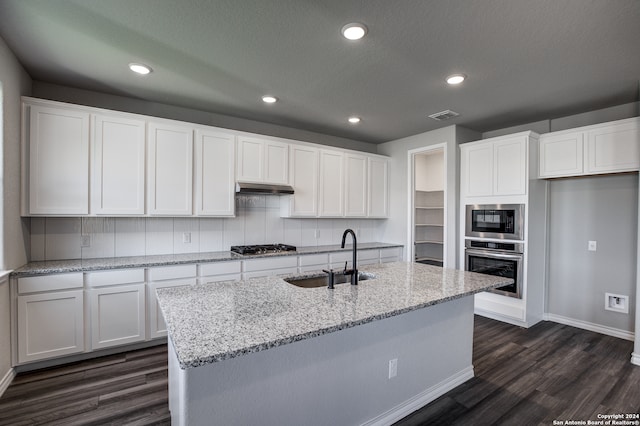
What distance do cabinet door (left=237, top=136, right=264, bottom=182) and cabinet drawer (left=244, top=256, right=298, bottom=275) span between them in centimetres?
104

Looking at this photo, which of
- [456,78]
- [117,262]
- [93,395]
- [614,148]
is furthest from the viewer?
[614,148]

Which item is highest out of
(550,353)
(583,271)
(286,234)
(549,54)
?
(549,54)

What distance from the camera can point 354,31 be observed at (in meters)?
2.09

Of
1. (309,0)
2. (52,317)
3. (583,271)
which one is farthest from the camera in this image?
(583,271)

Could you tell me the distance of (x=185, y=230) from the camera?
3.67 meters

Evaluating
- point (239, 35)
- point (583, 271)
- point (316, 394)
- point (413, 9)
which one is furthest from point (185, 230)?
point (583, 271)

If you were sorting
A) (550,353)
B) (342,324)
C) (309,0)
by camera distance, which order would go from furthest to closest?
(550,353)
(309,0)
(342,324)

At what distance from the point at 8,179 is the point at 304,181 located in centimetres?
298

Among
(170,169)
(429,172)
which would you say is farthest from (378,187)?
(170,169)

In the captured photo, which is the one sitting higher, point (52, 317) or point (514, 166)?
point (514, 166)

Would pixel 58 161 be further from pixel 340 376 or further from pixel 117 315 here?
pixel 340 376

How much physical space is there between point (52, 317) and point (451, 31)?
12.9ft

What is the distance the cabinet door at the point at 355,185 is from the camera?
4750 millimetres

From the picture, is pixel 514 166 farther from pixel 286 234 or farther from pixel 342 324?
pixel 342 324
